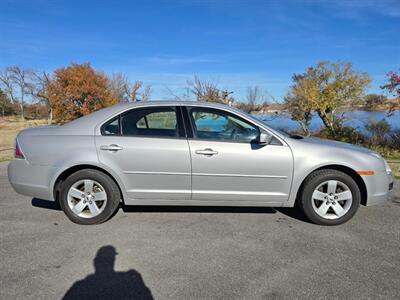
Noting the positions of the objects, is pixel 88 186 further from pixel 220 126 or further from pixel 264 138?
pixel 264 138

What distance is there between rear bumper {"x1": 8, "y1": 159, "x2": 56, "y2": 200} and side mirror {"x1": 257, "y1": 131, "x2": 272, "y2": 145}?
8.80ft

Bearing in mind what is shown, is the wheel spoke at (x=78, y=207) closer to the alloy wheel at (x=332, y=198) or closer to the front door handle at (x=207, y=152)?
the front door handle at (x=207, y=152)

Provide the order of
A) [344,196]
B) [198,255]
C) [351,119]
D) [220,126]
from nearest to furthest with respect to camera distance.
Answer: [198,255] < [344,196] < [220,126] < [351,119]

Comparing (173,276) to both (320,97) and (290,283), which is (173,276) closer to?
(290,283)

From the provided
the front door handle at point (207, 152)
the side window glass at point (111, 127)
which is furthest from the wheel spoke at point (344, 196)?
the side window glass at point (111, 127)

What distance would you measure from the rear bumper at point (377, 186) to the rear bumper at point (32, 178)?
4.13 meters

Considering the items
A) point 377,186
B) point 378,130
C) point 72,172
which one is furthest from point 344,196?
point 378,130

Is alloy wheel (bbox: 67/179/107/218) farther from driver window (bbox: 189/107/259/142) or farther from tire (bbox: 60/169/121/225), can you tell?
driver window (bbox: 189/107/259/142)

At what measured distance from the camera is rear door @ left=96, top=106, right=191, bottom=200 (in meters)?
3.88

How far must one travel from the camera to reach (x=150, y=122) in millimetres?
4305

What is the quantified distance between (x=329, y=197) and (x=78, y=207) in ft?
10.9

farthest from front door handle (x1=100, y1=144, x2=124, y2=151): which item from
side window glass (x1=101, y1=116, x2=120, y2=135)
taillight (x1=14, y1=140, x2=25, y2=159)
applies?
taillight (x1=14, y1=140, x2=25, y2=159)

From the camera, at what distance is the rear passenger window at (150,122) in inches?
160

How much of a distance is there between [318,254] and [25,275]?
116 inches
